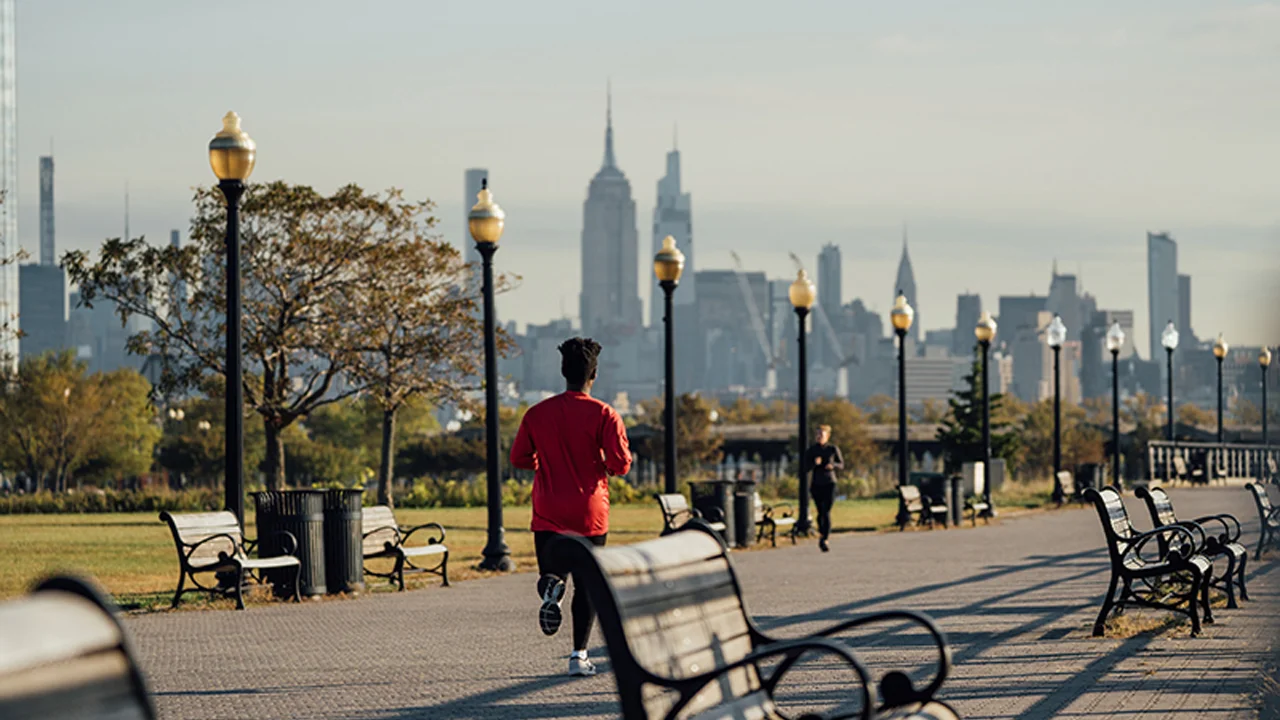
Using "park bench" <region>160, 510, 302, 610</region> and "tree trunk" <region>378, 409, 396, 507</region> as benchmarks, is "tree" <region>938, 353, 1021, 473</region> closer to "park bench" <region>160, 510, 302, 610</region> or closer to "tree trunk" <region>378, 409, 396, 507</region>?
"tree trunk" <region>378, 409, 396, 507</region>

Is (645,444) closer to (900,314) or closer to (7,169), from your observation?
(900,314)

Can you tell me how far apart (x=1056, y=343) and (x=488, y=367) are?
26920mm

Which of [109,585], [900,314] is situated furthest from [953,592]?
[900,314]

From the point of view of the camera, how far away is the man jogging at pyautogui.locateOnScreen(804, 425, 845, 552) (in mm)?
21234

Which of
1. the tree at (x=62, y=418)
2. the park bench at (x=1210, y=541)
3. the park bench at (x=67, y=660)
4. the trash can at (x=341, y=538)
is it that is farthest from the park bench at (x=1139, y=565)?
the tree at (x=62, y=418)

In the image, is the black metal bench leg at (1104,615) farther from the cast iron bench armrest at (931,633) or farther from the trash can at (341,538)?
the trash can at (341,538)

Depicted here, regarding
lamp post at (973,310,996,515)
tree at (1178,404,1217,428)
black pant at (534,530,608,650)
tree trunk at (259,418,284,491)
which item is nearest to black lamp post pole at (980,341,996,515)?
lamp post at (973,310,996,515)

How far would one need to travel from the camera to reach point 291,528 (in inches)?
587

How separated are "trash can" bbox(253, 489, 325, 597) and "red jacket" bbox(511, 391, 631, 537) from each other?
619 centimetres

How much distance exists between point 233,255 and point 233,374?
107 centimetres

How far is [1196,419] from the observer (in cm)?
13200

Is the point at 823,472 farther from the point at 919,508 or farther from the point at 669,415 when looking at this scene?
the point at 919,508

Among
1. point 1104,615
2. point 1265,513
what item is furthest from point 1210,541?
point 1104,615

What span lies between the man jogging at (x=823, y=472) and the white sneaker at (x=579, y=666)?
438 inches
